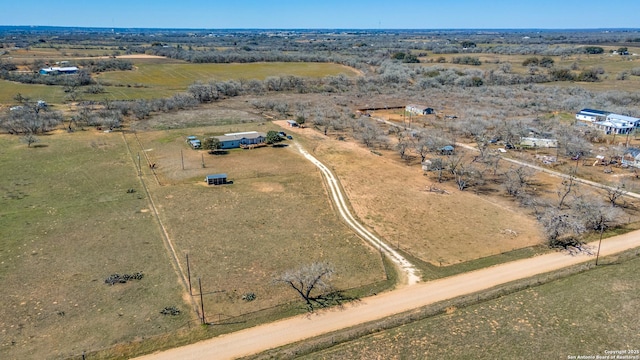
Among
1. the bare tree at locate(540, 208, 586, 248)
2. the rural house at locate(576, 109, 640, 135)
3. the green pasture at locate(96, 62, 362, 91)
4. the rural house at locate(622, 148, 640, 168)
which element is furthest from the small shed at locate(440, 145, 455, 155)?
the green pasture at locate(96, 62, 362, 91)

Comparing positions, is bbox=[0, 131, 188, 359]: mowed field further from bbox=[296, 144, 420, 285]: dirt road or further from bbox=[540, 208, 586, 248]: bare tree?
bbox=[540, 208, 586, 248]: bare tree

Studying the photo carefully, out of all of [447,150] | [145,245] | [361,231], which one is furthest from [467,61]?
[145,245]

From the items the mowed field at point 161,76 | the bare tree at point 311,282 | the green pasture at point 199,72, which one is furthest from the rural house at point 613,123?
the green pasture at point 199,72

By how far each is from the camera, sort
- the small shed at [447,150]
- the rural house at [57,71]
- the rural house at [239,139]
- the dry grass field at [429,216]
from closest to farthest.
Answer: the dry grass field at [429,216], the small shed at [447,150], the rural house at [239,139], the rural house at [57,71]

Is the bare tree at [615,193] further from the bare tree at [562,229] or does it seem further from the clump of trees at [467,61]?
the clump of trees at [467,61]

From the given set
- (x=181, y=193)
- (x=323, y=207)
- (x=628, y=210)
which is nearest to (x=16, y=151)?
(x=181, y=193)

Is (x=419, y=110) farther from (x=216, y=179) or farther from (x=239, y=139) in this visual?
(x=216, y=179)
